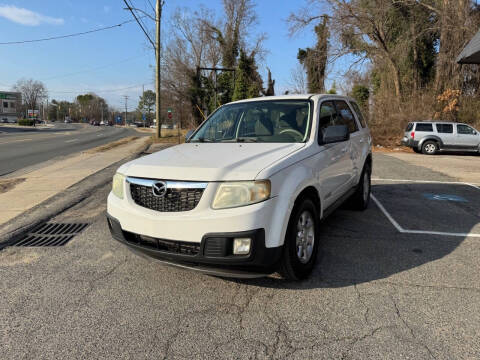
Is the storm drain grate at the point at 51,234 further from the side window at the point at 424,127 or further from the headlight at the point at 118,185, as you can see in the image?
the side window at the point at 424,127

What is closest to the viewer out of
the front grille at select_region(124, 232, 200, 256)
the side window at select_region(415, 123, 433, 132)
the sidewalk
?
the front grille at select_region(124, 232, 200, 256)

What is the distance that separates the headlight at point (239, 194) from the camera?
273cm

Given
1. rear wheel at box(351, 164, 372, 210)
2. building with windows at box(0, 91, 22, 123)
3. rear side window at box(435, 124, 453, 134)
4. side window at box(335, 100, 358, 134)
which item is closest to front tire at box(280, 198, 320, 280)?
side window at box(335, 100, 358, 134)

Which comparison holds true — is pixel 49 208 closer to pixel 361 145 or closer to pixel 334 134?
pixel 334 134

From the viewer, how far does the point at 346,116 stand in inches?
206

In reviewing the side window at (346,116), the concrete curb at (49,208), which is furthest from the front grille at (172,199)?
the side window at (346,116)

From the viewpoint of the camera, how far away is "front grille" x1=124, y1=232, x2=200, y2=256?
2.81 metres

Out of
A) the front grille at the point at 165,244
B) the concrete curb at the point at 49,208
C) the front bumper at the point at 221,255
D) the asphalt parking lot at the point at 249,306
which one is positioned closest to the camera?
the asphalt parking lot at the point at 249,306

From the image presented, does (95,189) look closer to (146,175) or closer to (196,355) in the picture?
(146,175)

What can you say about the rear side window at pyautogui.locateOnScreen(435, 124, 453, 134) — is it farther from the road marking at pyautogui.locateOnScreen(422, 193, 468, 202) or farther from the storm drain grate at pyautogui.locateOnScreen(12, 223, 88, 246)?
the storm drain grate at pyautogui.locateOnScreen(12, 223, 88, 246)

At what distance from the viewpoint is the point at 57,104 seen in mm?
165000

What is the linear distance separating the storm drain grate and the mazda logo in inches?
91.0

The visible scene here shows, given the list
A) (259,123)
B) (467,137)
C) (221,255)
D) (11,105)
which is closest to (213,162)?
(221,255)

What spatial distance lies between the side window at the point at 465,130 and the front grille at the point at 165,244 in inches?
739
